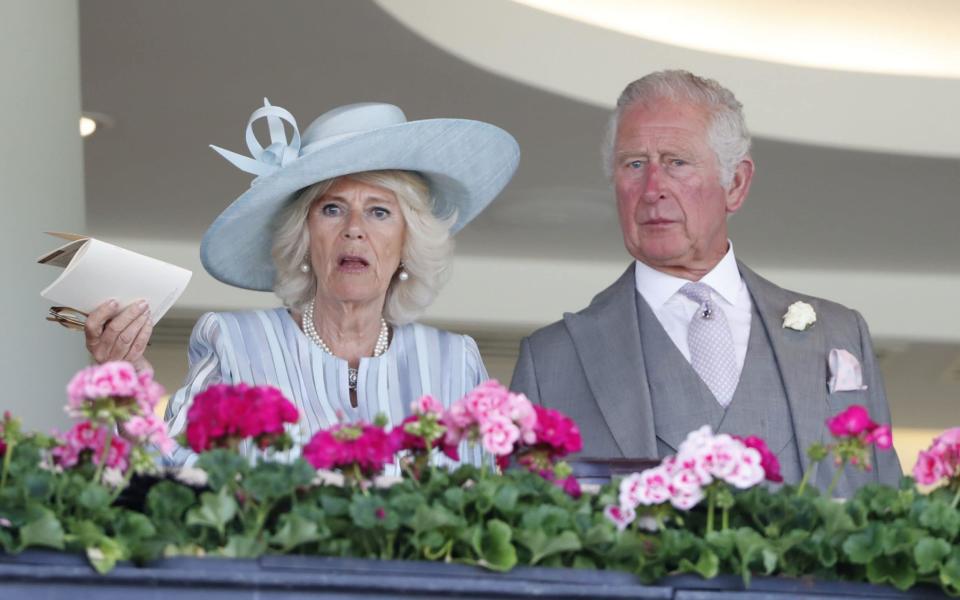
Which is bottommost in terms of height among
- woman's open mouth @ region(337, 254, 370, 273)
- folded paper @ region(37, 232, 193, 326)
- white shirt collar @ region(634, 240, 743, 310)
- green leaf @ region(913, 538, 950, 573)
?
green leaf @ region(913, 538, 950, 573)

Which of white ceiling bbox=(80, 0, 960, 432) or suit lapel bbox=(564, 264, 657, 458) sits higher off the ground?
white ceiling bbox=(80, 0, 960, 432)

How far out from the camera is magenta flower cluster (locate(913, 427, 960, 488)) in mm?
1709

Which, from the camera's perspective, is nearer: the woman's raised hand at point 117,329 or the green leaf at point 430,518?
the green leaf at point 430,518

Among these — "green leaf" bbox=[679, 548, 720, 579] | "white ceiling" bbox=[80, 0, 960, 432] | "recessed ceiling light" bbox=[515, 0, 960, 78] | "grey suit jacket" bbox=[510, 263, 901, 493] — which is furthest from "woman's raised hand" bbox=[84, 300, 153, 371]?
"recessed ceiling light" bbox=[515, 0, 960, 78]

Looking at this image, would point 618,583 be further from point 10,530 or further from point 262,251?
point 262,251

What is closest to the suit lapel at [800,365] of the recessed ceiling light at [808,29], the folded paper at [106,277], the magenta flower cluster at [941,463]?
the magenta flower cluster at [941,463]

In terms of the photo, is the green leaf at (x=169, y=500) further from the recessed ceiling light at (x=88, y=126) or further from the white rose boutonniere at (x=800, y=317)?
the recessed ceiling light at (x=88, y=126)

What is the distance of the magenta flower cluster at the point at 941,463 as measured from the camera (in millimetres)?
1709

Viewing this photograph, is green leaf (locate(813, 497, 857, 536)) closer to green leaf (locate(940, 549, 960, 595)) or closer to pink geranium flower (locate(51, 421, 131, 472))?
green leaf (locate(940, 549, 960, 595))

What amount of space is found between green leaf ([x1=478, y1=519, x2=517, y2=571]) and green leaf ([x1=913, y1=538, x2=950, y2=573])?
15.3 inches

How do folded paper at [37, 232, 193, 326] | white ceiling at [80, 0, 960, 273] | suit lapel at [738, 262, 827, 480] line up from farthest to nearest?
white ceiling at [80, 0, 960, 273]
suit lapel at [738, 262, 827, 480]
folded paper at [37, 232, 193, 326]

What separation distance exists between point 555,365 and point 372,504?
139cm

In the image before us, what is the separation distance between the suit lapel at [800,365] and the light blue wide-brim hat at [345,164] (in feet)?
1.87

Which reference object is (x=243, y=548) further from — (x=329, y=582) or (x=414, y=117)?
(x=414, y=117)
